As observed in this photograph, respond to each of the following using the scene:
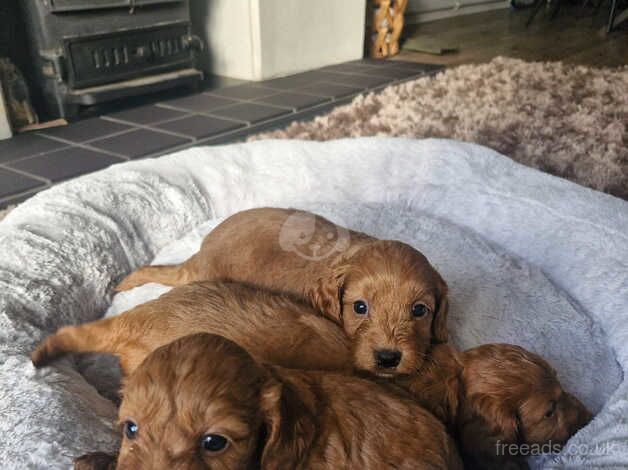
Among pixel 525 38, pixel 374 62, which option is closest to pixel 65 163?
pixel 374 62

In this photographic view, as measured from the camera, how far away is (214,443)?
93cm

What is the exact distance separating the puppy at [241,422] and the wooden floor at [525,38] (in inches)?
188

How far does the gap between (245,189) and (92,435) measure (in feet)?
4.18

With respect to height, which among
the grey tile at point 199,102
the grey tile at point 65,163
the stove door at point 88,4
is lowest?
the grey tile at point 65,163

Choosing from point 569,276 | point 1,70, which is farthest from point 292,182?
point 1,70

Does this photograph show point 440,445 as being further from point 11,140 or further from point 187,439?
point 11,140

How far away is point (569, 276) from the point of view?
1.82 meters

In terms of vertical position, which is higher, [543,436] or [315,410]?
[315,410]

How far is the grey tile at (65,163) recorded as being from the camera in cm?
275

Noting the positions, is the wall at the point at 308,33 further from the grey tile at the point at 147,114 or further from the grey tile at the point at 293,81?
the grey tile at the point at 147,114

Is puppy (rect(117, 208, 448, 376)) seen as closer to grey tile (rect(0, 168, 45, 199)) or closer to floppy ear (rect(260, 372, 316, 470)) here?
floppy ear (rect(260, 372, 316, 470))

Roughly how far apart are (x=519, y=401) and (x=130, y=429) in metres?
0.77

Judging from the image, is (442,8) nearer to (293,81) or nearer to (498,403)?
(293,81)

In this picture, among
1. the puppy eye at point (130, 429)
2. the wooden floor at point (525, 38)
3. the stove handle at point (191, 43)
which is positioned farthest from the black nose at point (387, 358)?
the wooden floor at point (525, 38)
